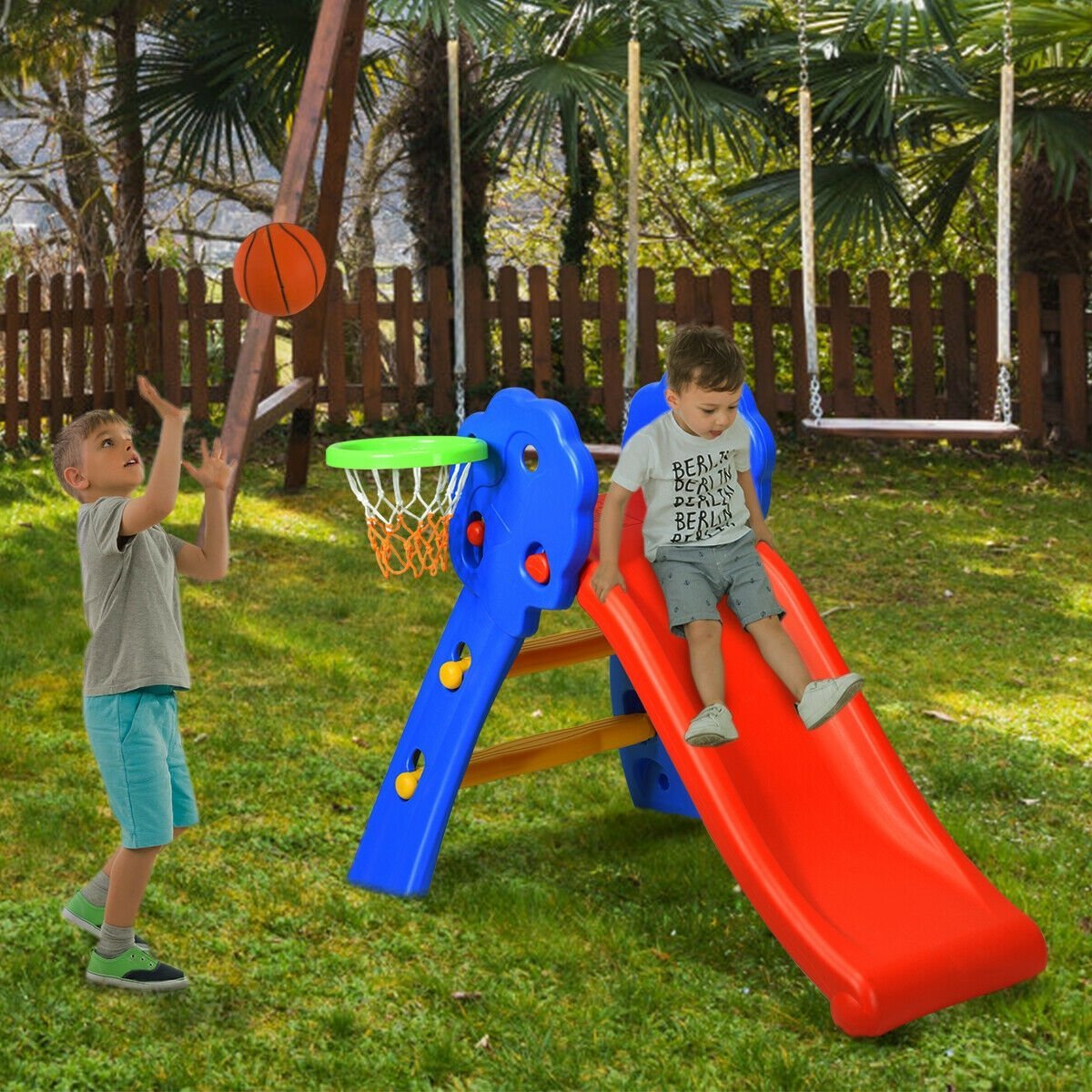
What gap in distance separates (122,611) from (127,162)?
10.1 m

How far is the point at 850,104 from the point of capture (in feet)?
34.4

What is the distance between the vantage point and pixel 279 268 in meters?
6.19

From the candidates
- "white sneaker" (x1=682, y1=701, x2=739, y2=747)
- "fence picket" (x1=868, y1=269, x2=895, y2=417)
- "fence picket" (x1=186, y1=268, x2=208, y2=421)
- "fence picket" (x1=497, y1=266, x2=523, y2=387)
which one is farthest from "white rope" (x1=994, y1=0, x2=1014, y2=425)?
"fence picket" (x1=186, y1=268, x2=208, y2=421)

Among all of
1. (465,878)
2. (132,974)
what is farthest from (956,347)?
(132,974)

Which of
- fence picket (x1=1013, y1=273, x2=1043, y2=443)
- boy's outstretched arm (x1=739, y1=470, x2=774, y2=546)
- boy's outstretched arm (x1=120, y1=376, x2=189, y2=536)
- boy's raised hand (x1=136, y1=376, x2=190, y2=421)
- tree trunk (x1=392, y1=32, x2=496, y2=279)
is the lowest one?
boy's outstretched arm (x1=739, y1=470, x2=774, y2=546)

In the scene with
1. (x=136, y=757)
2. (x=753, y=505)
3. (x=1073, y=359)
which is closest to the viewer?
(x=136, y=757)

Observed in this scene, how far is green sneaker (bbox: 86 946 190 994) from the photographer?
3445 millimetres

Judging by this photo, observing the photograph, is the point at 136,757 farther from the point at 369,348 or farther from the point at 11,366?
the point at 369,348

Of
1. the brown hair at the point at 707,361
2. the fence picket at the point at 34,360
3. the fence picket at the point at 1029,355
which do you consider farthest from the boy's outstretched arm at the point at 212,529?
the fence picket at the point at 1029,355

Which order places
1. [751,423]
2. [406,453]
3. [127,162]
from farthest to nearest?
[127,162] < [751,423] < [406,453]

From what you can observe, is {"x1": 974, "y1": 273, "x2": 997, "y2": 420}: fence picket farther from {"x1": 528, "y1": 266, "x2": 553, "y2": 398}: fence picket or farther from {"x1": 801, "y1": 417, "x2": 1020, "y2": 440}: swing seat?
{"x1": 801, "y1": 417, "x2": 1020, "y2": 440}: swing seat

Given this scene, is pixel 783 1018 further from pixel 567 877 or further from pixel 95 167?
pixel 95 167

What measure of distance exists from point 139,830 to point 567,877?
139cm

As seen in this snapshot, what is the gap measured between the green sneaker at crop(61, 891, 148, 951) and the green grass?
49 mm
